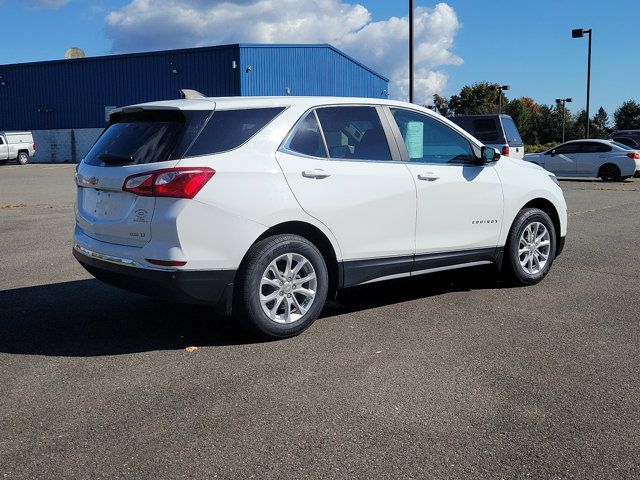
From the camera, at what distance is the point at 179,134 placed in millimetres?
4707

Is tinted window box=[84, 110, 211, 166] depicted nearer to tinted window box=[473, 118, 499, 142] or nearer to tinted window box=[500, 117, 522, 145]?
tinted window box=[473, 118, 499, 142]

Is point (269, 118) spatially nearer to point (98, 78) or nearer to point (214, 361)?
point (214, 361)

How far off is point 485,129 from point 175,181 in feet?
49.4

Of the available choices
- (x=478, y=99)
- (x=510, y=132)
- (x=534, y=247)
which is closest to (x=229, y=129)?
(x=534, y=247)

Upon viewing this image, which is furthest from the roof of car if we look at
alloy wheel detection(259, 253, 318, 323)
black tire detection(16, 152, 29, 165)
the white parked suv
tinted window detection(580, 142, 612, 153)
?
black tire detection(16, 152, 29, 165)

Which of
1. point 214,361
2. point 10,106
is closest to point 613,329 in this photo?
point 214,361

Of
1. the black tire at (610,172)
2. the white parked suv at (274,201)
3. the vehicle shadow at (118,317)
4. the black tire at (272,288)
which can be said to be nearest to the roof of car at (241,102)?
the white parked suv at (274,201)

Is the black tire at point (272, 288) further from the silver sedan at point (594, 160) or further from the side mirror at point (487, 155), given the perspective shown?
the silver sedan at point (594, 160)

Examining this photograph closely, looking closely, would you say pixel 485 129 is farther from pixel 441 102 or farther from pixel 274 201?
pixel 441 102

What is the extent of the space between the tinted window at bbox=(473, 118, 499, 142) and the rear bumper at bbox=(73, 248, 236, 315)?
575 inches

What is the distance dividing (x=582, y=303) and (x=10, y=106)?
49636mm

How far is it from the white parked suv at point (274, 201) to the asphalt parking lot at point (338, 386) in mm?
473

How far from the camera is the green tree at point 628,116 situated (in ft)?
294

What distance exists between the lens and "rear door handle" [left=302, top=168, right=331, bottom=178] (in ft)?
16.6
